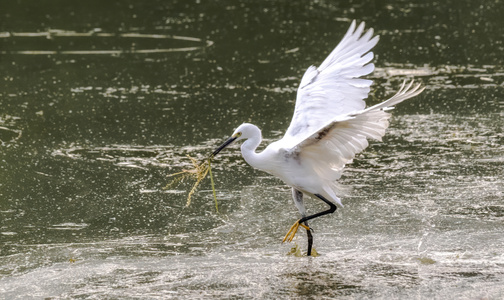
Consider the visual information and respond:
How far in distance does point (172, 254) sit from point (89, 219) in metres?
0.96

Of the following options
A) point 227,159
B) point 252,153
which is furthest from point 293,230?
point 227,159

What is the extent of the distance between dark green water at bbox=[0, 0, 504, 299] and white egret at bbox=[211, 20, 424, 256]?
400 millimetres

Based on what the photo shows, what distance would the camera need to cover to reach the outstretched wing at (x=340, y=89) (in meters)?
5.90

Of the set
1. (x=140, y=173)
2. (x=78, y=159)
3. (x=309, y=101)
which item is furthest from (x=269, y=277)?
(x=78, y=159)

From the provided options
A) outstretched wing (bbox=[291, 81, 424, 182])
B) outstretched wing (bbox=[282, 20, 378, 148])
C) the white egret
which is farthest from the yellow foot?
outstretched wing (bbox=[282, 20, 378, 148])

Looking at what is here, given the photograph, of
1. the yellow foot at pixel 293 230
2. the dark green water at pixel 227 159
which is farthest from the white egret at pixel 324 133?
the dark green water at pixel 227 159

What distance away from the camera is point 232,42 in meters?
11.0

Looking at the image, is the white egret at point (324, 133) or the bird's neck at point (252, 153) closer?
the white egret at point (324, 133)

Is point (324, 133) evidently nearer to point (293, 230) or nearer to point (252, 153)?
point (252, 153)

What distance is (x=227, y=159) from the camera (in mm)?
7336

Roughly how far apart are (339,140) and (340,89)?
0.80 m

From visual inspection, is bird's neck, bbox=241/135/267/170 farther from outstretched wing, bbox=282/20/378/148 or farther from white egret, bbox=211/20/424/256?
outstretched wing, bbox=282/20/378/148

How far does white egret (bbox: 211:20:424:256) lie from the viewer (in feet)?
17.1

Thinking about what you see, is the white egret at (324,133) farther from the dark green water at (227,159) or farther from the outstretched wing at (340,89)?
the dark green water at (227,159)
